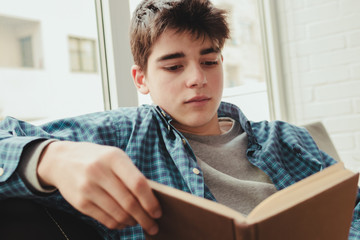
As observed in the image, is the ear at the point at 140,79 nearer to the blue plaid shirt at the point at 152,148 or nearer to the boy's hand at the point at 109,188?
A: the blue plaid shirt at the point at 152,148

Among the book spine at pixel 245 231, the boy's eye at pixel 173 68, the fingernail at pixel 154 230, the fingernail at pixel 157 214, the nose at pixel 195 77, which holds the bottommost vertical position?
the fingernail at pixel 154 230

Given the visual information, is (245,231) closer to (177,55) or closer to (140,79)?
(177,55)

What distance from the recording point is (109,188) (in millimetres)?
468

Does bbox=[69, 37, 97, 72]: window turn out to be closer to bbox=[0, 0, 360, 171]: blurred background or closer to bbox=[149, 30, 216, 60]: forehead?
bbox=[0, 0, 360, 171]: blurred background

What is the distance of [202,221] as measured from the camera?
0.43 m

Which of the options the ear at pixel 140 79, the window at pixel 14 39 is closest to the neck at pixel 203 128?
the ear at pixel 140 79

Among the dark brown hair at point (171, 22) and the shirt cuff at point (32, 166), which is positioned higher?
the dark brown hair at point (171, 22)

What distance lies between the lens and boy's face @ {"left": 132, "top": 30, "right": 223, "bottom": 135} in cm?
90

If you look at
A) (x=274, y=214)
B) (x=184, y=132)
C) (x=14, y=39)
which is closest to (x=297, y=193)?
(x=274, y=214)

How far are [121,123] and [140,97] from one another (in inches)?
20.1

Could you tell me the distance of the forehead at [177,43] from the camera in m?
0.90

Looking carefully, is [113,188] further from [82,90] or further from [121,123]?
[82,90]

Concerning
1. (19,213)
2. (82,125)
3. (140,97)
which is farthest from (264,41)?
(19,213)

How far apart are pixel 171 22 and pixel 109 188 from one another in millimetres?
565
